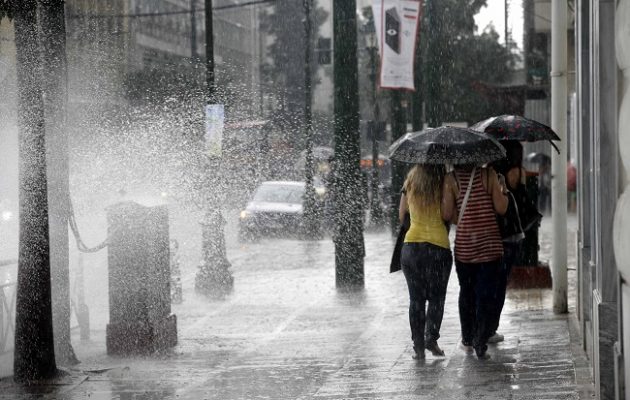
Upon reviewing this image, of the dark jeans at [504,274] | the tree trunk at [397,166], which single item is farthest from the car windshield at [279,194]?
the dark jeans at [504,274]

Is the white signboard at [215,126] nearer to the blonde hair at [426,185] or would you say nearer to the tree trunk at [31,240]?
the tree trunk at [31,240]

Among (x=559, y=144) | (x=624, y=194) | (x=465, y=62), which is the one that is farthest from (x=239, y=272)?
(x=465, y=62)

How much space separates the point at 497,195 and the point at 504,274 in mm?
741

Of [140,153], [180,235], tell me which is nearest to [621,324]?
[180,235]

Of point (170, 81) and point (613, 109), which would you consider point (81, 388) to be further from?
point (170, 81)

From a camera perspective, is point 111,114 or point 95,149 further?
point 111,114

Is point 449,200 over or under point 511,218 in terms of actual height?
over

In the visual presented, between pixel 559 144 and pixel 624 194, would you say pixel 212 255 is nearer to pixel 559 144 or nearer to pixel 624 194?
pixel 559 144

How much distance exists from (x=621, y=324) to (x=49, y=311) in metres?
4.55

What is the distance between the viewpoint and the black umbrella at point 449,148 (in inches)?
347

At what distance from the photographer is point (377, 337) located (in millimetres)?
10648

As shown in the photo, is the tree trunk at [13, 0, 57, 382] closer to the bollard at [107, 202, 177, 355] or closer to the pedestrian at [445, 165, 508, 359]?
the bollard at [107, 202, 177, 355]

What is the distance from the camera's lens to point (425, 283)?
29.8ft

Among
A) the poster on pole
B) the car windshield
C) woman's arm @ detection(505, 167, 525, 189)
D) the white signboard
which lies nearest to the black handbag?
woman's arm @ detection(505, 167, 525, 189)
